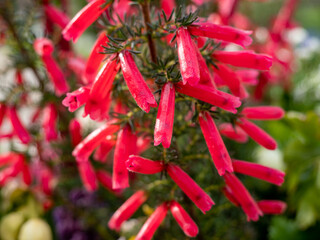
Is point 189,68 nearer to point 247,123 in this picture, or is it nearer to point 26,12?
point 247,123

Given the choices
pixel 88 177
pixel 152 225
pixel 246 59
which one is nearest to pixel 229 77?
pixel 246 59

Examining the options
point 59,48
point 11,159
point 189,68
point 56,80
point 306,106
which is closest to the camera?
point 189,68

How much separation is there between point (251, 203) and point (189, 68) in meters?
0.28

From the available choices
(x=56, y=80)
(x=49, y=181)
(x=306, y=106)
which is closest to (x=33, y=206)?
(x=49, y=181)

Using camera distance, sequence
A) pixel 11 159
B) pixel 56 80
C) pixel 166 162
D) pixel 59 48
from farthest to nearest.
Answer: pixel 59 48, pixel 11 159, pixel 56 80, pixel 166 162

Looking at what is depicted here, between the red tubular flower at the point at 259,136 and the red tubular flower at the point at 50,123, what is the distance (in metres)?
0.51

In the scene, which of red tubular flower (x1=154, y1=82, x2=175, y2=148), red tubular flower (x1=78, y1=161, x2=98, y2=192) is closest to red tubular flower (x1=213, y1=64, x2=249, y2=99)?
red tubular flower (x1=154, y1=82, x2=175, y2=148)

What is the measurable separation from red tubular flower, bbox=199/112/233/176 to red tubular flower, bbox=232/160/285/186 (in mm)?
116

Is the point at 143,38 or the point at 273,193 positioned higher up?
the point at 143,38

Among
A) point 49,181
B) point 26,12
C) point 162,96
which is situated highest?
point 26,12

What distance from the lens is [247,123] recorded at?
63cm

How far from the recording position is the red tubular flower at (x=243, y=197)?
0.61 m

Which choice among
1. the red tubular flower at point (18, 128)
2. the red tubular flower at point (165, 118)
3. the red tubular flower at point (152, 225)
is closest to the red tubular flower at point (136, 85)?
the red tubular flower at point (165, 118)

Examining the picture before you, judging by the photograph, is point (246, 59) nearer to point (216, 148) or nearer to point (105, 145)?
point (216, 148)
